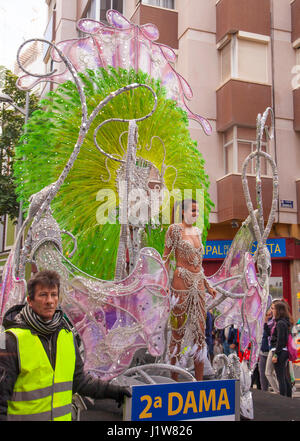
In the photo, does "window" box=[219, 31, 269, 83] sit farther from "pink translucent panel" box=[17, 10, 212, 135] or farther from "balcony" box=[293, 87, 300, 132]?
"pink translucent panel" box=[17, 10, 212, 135]

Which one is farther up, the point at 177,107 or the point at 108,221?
the point at 177,107

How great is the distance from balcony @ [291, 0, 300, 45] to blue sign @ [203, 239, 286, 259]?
4.93m

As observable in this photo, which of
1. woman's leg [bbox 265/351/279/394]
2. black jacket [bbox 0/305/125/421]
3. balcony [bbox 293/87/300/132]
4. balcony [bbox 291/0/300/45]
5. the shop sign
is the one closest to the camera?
black jacket [bbox 0/305/125/421]

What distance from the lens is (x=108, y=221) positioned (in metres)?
3.98

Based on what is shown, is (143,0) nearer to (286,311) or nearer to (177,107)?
(177,107)

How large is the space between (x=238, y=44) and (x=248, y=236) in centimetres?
795

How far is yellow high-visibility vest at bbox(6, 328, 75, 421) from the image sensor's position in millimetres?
1699

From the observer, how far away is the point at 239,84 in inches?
413

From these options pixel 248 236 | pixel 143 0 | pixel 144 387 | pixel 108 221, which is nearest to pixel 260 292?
pixel 248 236

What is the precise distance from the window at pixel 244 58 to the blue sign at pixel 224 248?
3.86m

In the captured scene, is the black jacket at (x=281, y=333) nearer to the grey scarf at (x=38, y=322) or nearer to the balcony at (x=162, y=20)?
the grey scarf at (x=38, y=322)

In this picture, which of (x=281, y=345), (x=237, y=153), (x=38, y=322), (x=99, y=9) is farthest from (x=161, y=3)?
(x=38, y=322)

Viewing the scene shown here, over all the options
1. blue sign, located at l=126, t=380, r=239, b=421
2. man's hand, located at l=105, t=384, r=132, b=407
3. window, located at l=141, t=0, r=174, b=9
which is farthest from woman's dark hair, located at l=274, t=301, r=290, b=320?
window, located at l=141, t=0, r=174, b=9

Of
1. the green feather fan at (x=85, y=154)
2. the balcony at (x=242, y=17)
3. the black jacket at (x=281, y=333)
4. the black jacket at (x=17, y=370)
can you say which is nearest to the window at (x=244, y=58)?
the balcony at (x=242, y=17)
